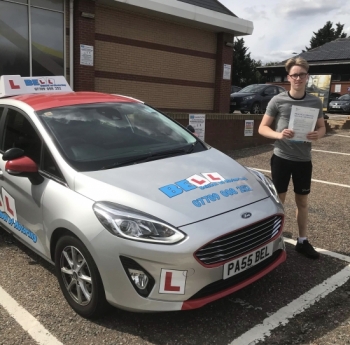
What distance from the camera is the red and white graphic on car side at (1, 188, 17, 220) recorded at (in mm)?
3446

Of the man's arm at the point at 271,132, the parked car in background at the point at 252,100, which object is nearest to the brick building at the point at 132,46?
the parked car in background at the point at 252,100

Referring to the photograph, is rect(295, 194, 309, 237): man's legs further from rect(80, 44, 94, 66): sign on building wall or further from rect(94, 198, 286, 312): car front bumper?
rect(80, 44, 94, 66): sign on building wall

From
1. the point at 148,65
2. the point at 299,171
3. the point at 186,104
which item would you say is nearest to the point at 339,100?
the point at 186,104

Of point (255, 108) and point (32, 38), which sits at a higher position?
point (32, 38)

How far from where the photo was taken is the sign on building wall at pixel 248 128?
10.7 metres

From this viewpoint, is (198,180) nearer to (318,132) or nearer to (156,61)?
(318,132)

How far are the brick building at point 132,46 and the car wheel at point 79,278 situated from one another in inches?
333

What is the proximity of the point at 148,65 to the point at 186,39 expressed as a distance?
1.85 meters

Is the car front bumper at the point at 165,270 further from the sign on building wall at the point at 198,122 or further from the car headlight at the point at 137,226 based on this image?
the sign on building wall at the point at 198,122

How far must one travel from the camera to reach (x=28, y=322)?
9.10 ft

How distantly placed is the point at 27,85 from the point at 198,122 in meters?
5.28

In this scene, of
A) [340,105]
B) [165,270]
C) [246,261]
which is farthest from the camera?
[340,105]

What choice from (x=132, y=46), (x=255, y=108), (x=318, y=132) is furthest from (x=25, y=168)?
(x=255, y=108)

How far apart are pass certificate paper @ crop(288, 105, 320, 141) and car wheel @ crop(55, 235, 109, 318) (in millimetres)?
2156
